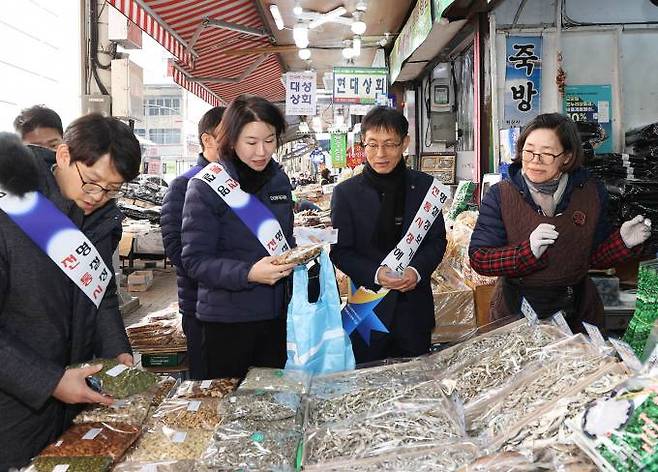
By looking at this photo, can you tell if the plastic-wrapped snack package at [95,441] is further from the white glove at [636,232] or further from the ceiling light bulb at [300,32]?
the ceiling light bulb at [300,32]

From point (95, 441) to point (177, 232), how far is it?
5.92ft

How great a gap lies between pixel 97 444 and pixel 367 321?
Answer: 4.79 feet

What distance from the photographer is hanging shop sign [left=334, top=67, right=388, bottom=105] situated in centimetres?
894

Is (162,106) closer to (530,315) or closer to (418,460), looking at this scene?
(530,315)

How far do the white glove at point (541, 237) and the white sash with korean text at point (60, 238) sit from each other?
65.6 inches

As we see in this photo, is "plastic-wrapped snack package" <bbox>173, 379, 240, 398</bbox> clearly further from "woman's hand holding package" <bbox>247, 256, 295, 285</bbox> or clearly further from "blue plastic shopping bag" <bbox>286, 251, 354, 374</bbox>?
"woman's hand holding package" <bbox>247, 256, 295, 285</bbox>

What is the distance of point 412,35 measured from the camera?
6.89 meters

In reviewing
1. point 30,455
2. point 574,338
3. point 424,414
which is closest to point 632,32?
point 574,338

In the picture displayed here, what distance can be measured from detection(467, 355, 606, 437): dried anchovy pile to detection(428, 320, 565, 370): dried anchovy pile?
0.16 metres

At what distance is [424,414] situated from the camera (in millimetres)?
1451

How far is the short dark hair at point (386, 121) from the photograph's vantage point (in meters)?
2.58

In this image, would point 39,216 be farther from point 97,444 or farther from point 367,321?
point 367,321

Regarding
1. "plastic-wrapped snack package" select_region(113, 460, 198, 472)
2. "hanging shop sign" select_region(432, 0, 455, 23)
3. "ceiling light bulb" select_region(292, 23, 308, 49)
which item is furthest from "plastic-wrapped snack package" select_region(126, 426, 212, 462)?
"ceiling light bulb" select_region(292, 23, 308, 49)

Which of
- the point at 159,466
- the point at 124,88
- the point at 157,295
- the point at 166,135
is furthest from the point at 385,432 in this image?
the point at 166,135
